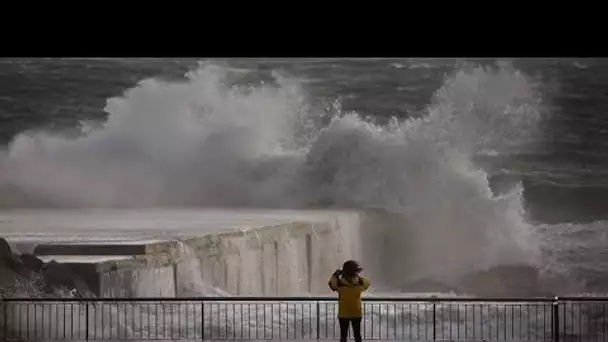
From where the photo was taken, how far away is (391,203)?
13039 mm

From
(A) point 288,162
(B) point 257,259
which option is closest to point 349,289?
(B) point 257,259

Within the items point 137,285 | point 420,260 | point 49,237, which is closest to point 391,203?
point 420,260

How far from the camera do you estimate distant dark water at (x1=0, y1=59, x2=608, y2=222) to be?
12.7m

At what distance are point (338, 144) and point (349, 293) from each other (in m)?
3.08

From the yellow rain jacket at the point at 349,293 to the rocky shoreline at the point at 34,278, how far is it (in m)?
3.87

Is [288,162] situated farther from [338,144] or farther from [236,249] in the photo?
[236,249]

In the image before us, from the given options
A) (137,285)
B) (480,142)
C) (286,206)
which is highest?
(480,142)

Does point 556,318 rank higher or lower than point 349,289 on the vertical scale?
lower

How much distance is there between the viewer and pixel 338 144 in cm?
1289

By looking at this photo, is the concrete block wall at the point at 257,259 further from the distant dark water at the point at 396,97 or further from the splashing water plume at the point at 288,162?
the distant dark water at the point at 396,97

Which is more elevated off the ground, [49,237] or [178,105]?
[178,105]

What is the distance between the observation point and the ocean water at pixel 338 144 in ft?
42.0
